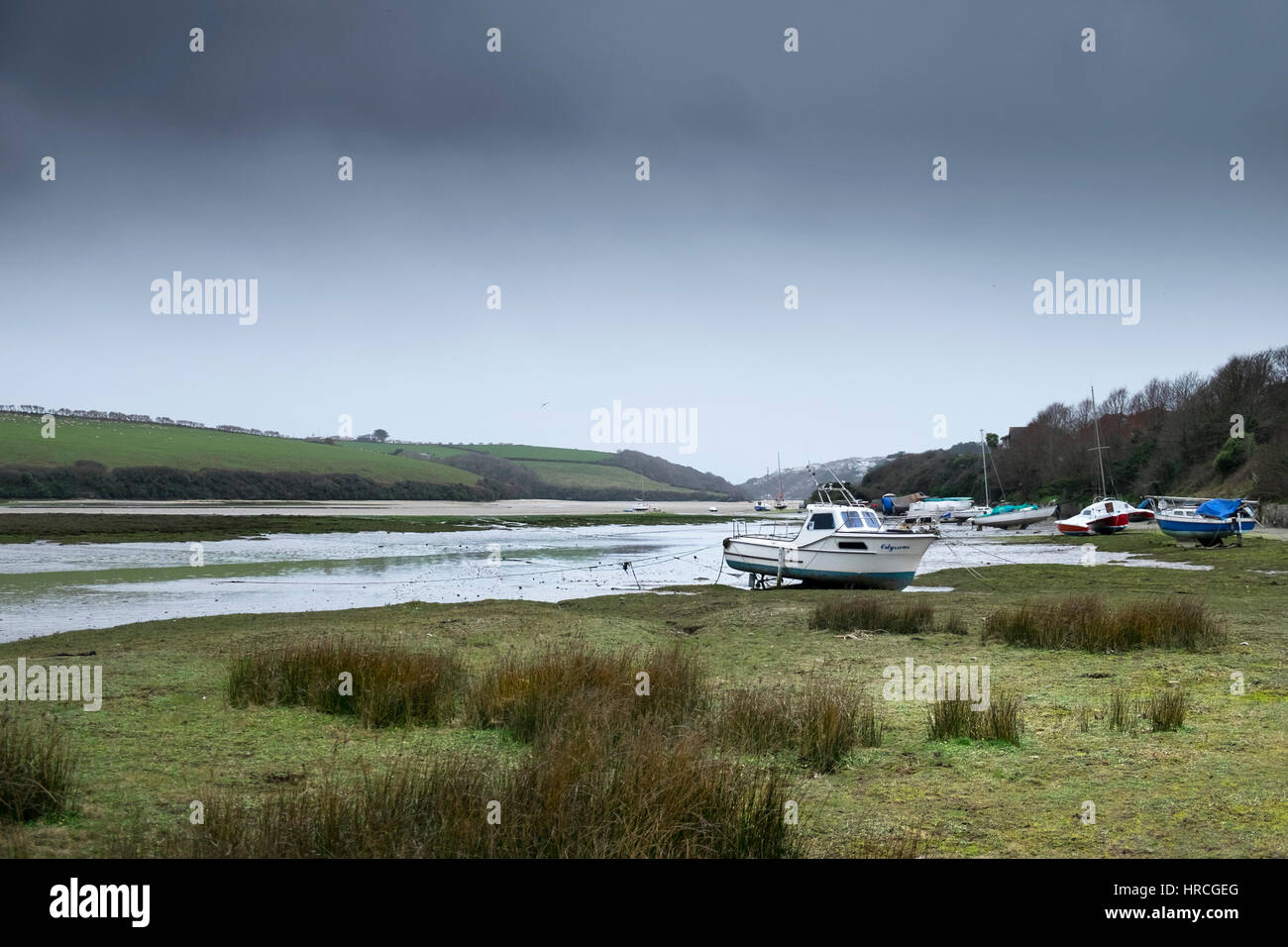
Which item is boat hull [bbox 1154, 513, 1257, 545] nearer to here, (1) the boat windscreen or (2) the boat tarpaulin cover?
(2) the boat tarpaulin cover

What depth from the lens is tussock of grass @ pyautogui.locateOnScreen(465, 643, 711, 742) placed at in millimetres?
8562

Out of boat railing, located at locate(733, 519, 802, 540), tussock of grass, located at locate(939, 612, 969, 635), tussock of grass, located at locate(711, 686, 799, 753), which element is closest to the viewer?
tussock of grass, located at locate(711, 686, 799, 753)

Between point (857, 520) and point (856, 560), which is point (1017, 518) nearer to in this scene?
point (857, 520)

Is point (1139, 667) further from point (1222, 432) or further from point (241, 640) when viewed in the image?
point (1222, 432)

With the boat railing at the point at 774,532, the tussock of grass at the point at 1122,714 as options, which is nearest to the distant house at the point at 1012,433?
the boat railing at the point at 774,532

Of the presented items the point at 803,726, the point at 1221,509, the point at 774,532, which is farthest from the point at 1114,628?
the point at 1221,509

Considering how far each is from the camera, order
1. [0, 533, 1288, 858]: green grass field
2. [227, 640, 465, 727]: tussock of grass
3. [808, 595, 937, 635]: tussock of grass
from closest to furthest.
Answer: [0, 533, 1288, 858]: green grass field → [227, 640, 465, 727]: tussock of grass → [808, 595, 937, 635]: tussock of grass

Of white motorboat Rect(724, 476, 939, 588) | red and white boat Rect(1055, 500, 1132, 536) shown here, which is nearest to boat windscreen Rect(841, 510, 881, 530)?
white motorboat Rect(724, 476, 939, 588)

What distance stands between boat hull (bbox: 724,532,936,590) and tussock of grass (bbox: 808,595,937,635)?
7582mm

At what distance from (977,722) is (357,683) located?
21.1 feet

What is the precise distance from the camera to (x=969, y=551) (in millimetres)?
46969

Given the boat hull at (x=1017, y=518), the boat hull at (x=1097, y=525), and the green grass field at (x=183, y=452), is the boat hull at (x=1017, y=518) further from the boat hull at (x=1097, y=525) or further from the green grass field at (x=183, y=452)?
the green grass field at (x=183, y=452)
